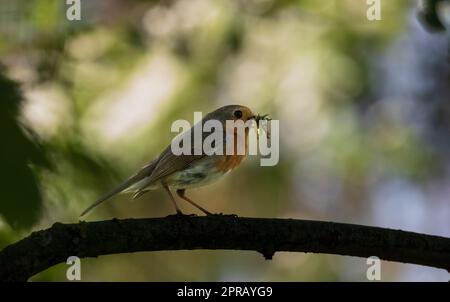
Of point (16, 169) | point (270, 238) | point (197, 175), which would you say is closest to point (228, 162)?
point (197, 175)

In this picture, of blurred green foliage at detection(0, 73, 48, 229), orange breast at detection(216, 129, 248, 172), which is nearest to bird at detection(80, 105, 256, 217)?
orange breast at detection(216, 129, 248, 172)

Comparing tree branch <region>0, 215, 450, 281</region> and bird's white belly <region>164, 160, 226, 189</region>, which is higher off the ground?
bird's white belly <region>164, 160, 226, 189</region>

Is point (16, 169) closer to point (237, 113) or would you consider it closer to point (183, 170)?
point (183, 170)

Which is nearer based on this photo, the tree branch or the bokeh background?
the tree branch

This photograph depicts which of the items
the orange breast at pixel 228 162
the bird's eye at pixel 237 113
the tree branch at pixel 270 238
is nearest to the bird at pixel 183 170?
the orange breast at pixel 228 162

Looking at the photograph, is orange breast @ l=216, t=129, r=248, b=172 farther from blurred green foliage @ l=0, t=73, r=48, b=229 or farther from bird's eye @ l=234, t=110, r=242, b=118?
blurred green foliage @ l=0, t=73, r=48, b=229

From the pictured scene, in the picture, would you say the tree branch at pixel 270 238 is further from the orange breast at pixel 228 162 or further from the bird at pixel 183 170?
the orange breast at pixel 228 162

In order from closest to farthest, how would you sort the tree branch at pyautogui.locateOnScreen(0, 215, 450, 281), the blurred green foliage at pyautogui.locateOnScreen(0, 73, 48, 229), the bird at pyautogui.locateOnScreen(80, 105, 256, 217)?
the blurred green foliage at pyautogui.locateOnScreen(0, 73, 48, 229) < the tree branch at pyautogui.locateOnScreen(0, 215, 450, 281) < the bird at pyautogui.locateOnScreen(80, 105, 256, 217)

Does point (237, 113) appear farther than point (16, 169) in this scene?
Yes

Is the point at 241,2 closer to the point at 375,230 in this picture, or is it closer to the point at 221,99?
the point at 221,99
